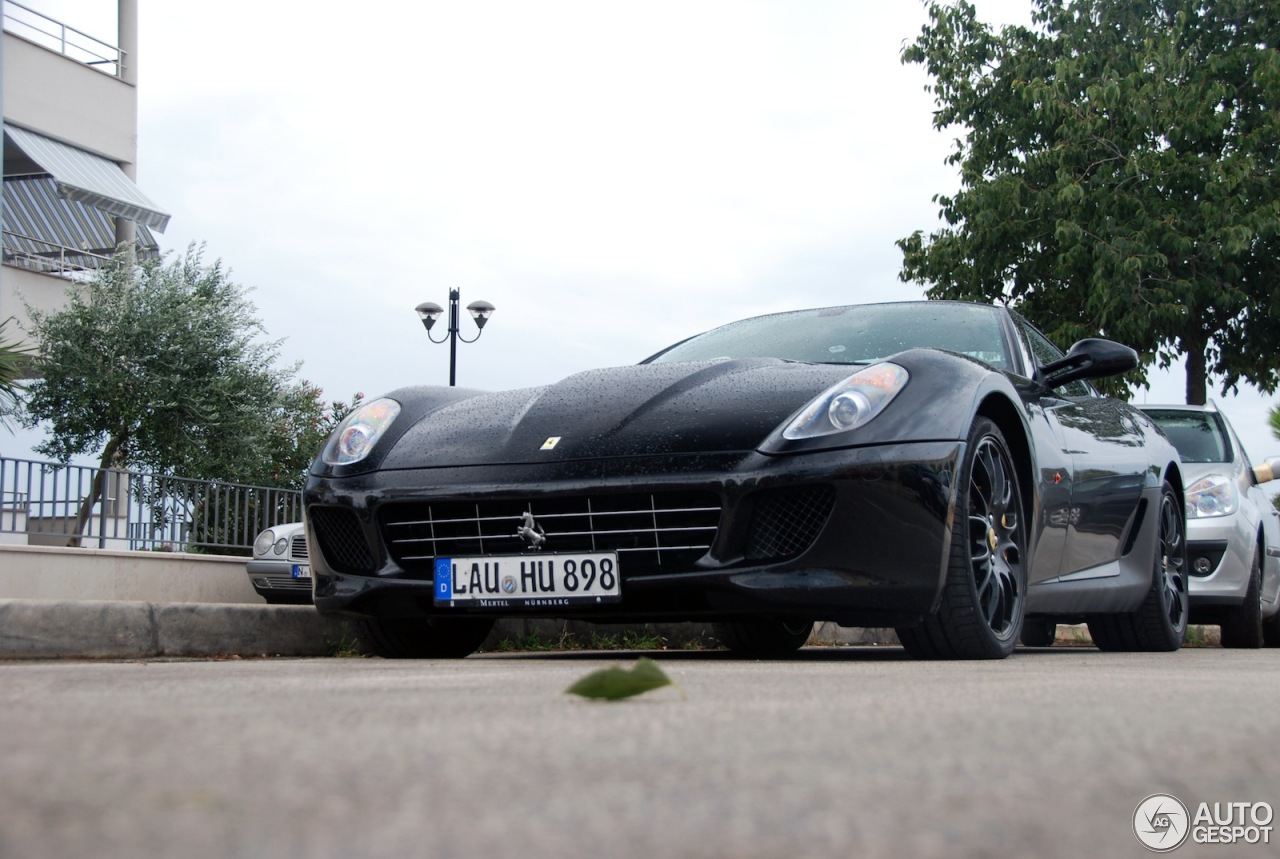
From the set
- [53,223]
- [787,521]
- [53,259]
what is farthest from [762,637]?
[53,223]

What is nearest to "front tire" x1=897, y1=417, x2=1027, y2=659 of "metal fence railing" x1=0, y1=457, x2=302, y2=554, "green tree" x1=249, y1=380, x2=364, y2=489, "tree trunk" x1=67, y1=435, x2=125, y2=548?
"metal fence railing" x1=0, y1=457, x2=302, y2=554

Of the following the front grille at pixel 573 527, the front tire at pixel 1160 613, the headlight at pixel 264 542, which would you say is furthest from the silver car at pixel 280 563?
the front grille at pixel 573 527

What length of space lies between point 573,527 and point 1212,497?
549cm

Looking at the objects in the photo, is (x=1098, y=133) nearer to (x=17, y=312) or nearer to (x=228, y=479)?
(x=228, y=479)

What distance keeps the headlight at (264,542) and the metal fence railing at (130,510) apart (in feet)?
1.72

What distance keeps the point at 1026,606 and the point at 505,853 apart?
4.10 meters

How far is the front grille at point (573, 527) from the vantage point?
4105 mm

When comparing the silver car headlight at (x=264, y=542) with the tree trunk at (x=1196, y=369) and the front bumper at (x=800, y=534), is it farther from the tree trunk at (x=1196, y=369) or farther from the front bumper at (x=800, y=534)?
the tree trunk at (x=1196, y=369)

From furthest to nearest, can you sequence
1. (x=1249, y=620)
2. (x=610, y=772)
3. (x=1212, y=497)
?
1. (x=1249, y=620)
2. (x=1212, y=497)
3. (x=610, y=772)

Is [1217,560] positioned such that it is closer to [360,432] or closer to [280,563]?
[360,432]

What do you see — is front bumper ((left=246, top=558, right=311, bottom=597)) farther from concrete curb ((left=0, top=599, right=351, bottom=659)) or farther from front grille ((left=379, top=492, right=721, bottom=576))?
front grille ((left=379, top=492, right=721, bottom=576))

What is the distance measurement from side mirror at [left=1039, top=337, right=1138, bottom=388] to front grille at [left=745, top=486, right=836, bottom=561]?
5.47 ft

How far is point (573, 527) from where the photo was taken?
13.8 feet

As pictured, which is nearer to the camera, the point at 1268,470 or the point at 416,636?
the point at 416,636
